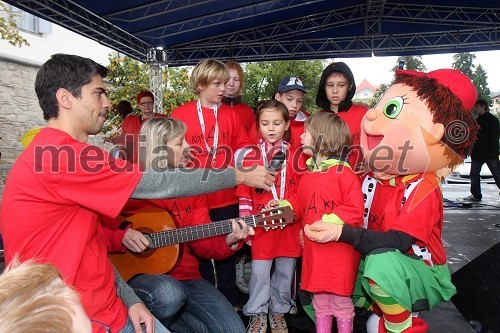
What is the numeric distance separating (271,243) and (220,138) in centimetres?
97

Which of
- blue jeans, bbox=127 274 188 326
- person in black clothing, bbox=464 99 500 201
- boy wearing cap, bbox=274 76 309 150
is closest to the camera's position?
blue jeans, bbox=127 274 188 326

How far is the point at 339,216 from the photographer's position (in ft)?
8.32

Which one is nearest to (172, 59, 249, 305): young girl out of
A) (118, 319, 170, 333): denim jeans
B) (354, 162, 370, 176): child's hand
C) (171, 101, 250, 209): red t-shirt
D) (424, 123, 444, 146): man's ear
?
(171, 101, 250, 209): red t-shirt

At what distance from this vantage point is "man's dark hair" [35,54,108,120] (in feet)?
6.48

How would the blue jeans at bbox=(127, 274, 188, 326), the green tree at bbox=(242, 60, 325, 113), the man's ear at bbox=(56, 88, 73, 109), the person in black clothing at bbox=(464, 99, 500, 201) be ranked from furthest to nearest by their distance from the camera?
the green tree at bbox=(242, 60, 325, 113) < the person in black clothing at bbox=(464, 99, 500, 201) < the blue jeans at bbox=(127, 274, 188, 326) < the man's ear at bbox=(56, 88, 73, 109)

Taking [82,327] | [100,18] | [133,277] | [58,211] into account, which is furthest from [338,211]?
[100,18]

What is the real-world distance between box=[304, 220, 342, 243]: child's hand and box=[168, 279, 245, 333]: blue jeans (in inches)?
27.0

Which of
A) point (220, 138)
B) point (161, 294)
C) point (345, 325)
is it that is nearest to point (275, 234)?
point (345, 325)

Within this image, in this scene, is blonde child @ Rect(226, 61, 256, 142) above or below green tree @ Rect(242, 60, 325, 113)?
below

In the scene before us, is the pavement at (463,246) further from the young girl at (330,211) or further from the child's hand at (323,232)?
the child's hand at (323,232)

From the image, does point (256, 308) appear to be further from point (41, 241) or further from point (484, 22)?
point (484, 22)

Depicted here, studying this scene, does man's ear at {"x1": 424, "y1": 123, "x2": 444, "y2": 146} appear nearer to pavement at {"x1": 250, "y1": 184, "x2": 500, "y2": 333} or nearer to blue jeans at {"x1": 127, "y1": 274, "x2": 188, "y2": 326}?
pavement at {"x1": 250, "y1": 184, "x2": 500, "y2": 333}

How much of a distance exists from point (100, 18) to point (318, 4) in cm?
404

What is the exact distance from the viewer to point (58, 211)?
5.92ft
